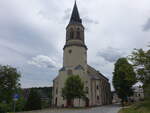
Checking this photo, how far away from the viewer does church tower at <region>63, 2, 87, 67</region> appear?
1864 inches

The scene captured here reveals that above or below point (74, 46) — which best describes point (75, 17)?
above

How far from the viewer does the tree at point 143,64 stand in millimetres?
→ 23531

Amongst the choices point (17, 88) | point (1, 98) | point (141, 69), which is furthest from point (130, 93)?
point (1, 98)

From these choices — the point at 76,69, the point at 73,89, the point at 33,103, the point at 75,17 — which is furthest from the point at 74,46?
the point at 33,103

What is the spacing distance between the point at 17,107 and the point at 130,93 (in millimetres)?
27635

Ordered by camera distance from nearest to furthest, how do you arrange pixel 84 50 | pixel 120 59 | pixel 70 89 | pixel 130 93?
pixel 70 89, pixel 130 93, pixel 120 59, pixel 84 50

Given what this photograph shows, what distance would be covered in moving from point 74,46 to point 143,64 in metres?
25.8

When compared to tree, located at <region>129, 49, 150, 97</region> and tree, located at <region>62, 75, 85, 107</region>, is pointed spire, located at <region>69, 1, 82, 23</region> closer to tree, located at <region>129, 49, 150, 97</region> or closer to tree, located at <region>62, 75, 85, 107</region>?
tree, located at <region>62, 75, 85, 107</region>

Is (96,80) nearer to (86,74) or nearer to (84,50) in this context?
(86,74)

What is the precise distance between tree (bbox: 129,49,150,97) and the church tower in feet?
76.4

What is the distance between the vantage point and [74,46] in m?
47.6

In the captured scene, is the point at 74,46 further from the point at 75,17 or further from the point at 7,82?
the point at 7,82

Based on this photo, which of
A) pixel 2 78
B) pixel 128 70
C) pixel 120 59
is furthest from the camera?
pixel 120 59

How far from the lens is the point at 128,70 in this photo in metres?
26.9
